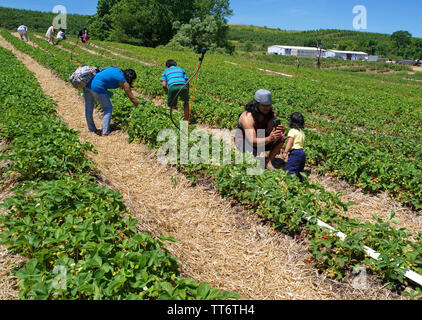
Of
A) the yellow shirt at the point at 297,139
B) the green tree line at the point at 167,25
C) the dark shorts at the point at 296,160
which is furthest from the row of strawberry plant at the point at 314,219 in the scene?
the green tree line at the point at 167,25

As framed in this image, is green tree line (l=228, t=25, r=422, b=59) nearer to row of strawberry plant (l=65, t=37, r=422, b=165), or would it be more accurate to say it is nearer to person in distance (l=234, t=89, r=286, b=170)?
row of strawberry plant (l=65, t=37, r=422, b=165)

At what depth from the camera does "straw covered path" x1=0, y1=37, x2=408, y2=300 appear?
9.41 ft

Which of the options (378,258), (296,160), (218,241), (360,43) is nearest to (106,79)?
(296,160)

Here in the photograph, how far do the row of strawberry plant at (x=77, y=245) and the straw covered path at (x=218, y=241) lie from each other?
1.99 ft

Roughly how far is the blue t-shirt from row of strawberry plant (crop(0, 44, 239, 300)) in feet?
8.62

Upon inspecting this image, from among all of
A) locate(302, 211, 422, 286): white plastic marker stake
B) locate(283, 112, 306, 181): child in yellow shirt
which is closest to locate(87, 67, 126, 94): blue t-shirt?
locate(283, 112, 306, 181): child in yellow shirt

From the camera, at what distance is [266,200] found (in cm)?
356

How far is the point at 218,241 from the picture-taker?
11.6 feet

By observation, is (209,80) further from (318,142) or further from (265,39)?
(265,39)

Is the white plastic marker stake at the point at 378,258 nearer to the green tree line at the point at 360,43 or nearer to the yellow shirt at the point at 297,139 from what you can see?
the yellow shirt at the point at 297,139

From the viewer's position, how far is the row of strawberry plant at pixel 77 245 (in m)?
1.95
